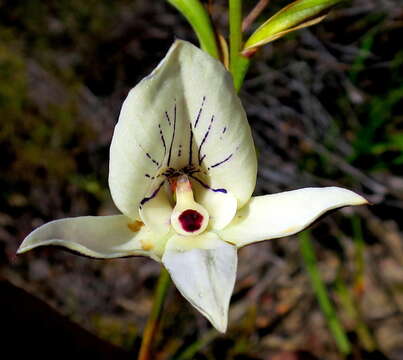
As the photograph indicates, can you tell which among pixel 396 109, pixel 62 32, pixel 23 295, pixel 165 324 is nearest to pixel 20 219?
pixel 165 324

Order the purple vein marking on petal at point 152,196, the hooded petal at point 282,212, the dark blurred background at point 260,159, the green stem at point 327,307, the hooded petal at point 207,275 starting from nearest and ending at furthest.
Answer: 1. the hooded petal at point 207,275
2. the hooded petal at point 282,212
3. the purple vein marking on petal at point 152,196
4. the green stem at point 327,307
5. the dark blurred background at point 260,159

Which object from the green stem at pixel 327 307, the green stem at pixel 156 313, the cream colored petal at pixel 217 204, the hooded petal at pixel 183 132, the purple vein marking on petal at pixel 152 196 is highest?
the hooded petal at pixel 183 132

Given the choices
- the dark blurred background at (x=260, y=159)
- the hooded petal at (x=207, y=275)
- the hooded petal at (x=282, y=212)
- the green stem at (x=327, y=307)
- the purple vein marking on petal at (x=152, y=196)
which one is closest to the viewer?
the hooded petal at (x=207, y=275)

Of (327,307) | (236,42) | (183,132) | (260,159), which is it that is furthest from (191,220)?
(260,159)

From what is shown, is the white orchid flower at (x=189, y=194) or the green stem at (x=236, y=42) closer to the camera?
Result: the white orchid flower at (x=189, y=194)

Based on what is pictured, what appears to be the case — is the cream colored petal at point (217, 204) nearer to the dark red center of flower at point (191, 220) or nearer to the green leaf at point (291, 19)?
the dark red center of flower at point (191, 220)

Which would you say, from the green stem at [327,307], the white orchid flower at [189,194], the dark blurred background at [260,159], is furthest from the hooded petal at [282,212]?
the dark blurred background at [260,159]
